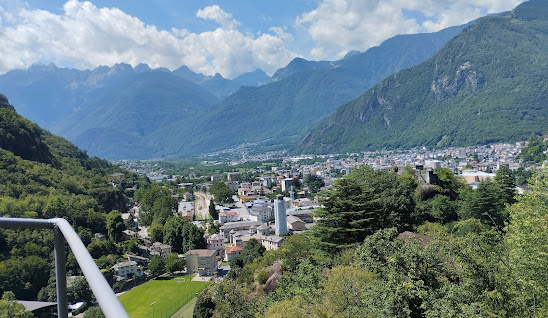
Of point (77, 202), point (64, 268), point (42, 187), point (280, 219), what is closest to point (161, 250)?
point (77, 202)

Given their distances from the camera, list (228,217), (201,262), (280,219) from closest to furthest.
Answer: (201,262) → (280,219) → (228,217)

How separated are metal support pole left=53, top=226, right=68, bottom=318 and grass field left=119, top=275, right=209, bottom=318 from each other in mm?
22054

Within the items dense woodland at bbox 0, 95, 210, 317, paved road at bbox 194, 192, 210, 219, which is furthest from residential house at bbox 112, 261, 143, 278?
paved road at bbox 194, 192, 210, 219

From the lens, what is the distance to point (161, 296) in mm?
24453

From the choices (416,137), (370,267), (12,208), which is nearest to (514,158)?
(416,137)

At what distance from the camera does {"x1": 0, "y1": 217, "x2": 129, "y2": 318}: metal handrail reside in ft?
3.05

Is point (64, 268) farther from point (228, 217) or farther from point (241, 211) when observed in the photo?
point (241, 211)

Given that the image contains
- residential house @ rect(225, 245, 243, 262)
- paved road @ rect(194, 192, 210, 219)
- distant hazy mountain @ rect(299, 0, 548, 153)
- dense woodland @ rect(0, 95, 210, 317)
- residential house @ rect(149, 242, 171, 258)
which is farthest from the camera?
distant hazy mountain @ rect(299, 0, 548, 153)

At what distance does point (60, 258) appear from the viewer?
1.44 metres

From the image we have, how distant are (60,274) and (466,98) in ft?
398

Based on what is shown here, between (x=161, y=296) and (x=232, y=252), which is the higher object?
(x=232, y=252)

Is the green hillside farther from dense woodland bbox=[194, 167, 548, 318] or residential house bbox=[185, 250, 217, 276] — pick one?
dense woodland bbox=[194, 167, 548, 318]

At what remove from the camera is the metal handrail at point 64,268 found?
36.6 inches

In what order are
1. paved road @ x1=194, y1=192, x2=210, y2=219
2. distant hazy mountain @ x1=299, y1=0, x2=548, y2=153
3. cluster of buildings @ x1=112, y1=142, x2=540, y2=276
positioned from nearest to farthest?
cluster of buildings @ x1=112, y1=142, x2=540, y2=276, paved road @ x1=194, y1=192, x2=210, y2=219, distant hazy mountain @ x1=299, y1=0, x2=548, y2=153
